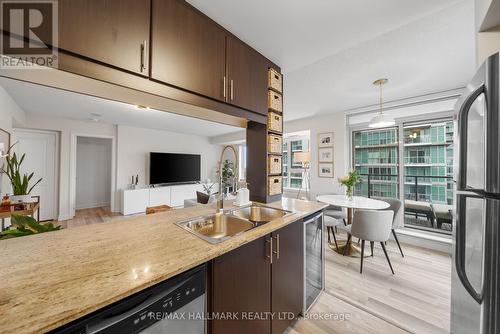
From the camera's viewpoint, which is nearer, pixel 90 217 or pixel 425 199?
pixel 425 199

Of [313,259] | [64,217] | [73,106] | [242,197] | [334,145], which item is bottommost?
[64,217]

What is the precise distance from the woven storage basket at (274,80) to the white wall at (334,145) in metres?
2.25

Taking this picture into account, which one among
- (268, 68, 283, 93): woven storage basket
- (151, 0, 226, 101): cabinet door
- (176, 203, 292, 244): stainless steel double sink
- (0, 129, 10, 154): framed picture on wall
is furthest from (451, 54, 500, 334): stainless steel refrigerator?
(0, 129, 10, 154): framed picture on wall

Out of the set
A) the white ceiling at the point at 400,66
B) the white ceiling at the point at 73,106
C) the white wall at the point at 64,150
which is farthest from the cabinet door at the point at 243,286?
the white wall at the point at 64,150

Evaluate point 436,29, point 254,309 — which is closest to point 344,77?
point 436,29

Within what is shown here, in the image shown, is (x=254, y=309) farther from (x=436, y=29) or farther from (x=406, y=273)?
(x=436, y=29)

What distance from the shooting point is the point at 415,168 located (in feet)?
10.5

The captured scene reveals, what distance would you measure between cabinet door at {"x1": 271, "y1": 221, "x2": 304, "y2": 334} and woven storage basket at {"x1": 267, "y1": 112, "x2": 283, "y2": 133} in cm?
100

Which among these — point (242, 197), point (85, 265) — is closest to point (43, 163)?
point (242, 197)

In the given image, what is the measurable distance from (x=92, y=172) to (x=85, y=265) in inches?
247

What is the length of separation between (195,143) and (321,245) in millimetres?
5453

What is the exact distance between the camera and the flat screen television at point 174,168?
17.0 ft

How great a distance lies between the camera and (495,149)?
24.2 inches

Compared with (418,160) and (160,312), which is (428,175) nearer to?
(418,160)
